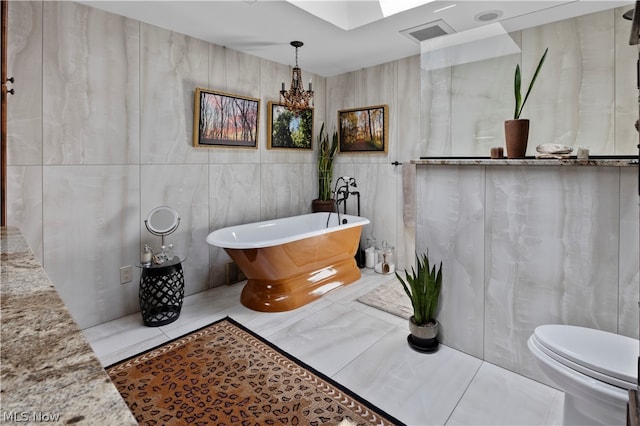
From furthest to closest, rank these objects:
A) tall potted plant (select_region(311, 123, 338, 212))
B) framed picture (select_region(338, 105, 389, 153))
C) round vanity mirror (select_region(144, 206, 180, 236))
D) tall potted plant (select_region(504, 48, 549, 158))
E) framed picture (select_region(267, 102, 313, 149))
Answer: tall potted plant (select_region(311, 123, 338, 212)) → framed picture (select_region(338, 105, 389, 153)) → framed picture (select_region(267, 102, 313, 149)) → round vanity mirror (select_region(144, 206, 180, 236)) → tall potted plant (select_region(504, 48, 549, 158))

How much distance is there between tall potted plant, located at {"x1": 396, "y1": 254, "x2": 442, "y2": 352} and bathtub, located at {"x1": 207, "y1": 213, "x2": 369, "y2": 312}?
3.58 ft

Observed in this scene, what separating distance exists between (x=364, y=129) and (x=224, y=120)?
1781 millimetres

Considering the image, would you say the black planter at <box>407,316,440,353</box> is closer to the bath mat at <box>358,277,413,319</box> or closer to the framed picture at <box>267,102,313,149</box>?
the bath mat at <box>358,277,413,319</box>

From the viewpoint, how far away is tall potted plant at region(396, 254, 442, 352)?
2.33 m

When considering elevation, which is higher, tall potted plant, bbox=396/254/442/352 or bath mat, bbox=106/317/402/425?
tall potted plant, bbox=396/254/442/352

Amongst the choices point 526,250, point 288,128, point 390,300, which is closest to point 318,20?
point 288,128

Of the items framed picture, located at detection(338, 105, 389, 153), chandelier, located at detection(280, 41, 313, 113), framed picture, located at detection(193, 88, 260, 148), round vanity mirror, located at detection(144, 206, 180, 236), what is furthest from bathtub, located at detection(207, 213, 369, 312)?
chandelier, located at detection(280, 41, 313, 113)

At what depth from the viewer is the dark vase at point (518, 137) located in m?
2.07

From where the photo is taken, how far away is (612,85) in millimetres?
1872

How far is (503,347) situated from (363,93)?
334 cm

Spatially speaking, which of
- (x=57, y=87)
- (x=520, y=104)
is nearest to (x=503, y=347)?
(x=520, y=104)

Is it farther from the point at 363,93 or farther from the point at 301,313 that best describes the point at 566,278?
the point at 363,93

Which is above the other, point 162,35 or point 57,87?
point 162,35

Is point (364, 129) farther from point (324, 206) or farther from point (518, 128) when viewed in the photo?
point (518, 128)
